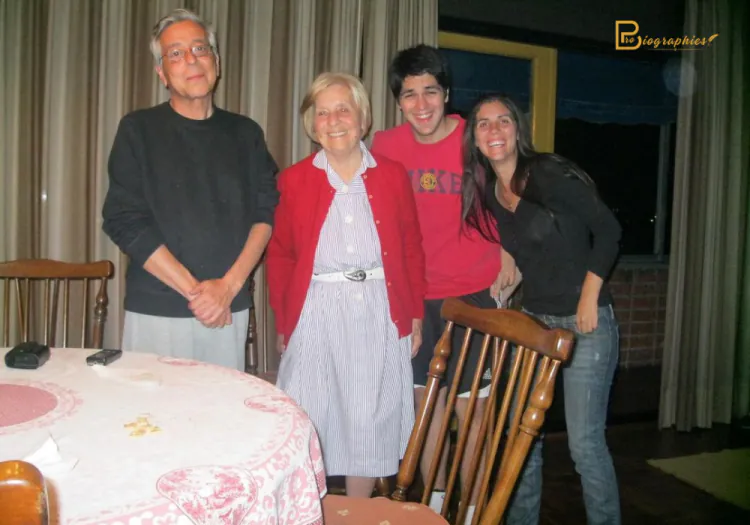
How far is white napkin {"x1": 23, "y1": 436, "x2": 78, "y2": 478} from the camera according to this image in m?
0.72

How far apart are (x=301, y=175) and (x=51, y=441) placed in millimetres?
1177

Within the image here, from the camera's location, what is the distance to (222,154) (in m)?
1.77

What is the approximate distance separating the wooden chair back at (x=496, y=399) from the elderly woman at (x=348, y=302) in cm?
40

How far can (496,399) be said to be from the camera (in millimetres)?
1247

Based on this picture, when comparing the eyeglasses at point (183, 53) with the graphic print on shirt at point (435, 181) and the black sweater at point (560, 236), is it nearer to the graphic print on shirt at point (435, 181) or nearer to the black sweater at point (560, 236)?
the graphic print on shirt at point (435, 181)

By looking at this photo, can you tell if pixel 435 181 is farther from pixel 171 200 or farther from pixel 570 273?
pixel 171 200

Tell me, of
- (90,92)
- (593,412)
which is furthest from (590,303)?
(90,92)

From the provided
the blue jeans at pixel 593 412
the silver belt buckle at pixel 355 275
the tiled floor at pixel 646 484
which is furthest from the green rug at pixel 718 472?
the silver belt buckle at pixel 355 275

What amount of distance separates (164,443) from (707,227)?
3.31m

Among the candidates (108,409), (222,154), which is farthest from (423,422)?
(222,154)

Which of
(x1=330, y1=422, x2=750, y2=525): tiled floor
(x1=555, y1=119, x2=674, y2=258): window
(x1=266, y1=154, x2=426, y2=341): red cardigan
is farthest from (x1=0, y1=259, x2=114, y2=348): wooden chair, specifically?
(x1=555, y1=119, x2=674, y2=258): window

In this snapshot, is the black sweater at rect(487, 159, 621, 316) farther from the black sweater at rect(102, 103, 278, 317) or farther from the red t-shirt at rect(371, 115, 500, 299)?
the black sweater at rect(102, 103, 278, 317)

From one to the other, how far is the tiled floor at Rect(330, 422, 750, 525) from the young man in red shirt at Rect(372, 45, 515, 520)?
64cm

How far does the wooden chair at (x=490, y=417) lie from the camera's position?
3.28 feet
